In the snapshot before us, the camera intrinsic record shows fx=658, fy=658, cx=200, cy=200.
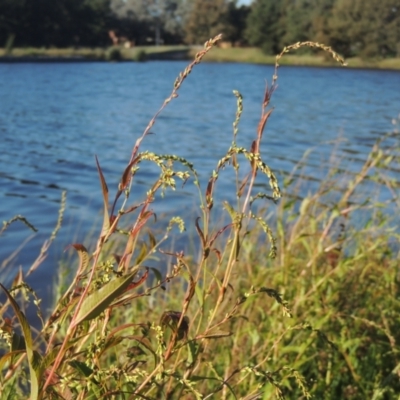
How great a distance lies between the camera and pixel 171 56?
62.2 m

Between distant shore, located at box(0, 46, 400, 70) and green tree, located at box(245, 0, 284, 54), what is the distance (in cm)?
105

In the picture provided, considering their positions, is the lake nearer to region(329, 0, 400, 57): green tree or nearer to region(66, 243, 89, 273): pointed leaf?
region(66, 243, 89, 273): pointed leaf

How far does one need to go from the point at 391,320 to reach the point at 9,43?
5412 cm

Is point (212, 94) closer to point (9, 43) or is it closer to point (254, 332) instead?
point (254, 332)

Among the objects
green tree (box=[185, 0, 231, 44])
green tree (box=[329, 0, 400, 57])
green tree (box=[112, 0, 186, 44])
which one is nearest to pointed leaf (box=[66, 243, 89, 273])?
green tree (box=[329, 0, 400, 57])

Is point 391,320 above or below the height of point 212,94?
above

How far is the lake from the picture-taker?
23.1ft

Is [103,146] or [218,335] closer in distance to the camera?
[218,335]

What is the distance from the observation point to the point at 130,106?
61.5 ft

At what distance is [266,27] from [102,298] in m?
65.8

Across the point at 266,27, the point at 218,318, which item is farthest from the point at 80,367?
the point at 266,27

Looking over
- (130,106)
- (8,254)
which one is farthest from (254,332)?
(130,106)

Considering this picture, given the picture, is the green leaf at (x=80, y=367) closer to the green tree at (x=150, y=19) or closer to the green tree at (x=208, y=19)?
the green tree at (x=208, y=19)

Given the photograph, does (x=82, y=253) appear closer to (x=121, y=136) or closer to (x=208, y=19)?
(x=121, y=136)
